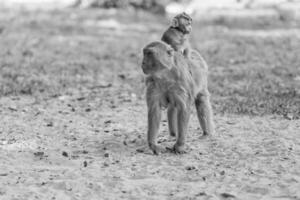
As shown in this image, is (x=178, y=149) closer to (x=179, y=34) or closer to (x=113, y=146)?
(x=113, y=146)

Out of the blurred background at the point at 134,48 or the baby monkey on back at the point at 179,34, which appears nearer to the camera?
the baby monkey on back at the point at 179,34

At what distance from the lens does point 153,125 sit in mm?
6812

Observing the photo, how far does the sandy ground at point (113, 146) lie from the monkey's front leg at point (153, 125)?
10 centimetres

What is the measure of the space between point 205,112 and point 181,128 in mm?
736

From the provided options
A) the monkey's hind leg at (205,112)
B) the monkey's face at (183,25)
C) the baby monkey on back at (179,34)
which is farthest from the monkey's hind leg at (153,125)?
the monkey's face at (183,25)

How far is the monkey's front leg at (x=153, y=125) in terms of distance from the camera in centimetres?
675

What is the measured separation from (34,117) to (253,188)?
4.12m

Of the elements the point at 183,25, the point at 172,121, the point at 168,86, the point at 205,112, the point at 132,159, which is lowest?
the point at 132,159

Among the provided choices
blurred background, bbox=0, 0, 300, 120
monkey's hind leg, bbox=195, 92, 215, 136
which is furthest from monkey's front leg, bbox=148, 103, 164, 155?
blurred background, bbox=0, 0, 300, 120

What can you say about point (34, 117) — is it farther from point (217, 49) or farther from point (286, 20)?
point (286, 20)

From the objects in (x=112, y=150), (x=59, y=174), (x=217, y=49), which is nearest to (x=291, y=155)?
(x=112, y=150)

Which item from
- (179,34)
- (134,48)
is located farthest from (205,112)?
(134,48)

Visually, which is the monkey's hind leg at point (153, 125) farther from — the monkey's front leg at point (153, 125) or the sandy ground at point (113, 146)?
the sandy ground at point (113, 146)

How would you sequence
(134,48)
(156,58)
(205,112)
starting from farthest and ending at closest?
(134,48) → (205,112) → (156,58)
